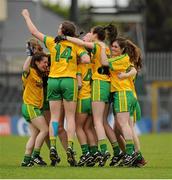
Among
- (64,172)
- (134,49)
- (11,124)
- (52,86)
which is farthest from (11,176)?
(11,124)

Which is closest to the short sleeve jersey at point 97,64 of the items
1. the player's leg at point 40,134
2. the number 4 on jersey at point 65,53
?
the number 4 on jersey at point 65,53

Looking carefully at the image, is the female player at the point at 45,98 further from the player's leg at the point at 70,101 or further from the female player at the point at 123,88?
the female player at the point at 123,88

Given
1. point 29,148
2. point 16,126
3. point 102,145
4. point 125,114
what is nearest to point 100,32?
point 125,114

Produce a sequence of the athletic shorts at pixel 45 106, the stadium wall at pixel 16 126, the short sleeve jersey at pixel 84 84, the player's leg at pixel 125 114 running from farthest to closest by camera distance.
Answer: the stadium wall at pixel 16 126 < the athletic shorts at pixel 45 106 < the short sleeve jersey at pixel 84 84 < the player's leg at pixel 125 114

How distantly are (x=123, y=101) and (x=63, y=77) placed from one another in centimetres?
111

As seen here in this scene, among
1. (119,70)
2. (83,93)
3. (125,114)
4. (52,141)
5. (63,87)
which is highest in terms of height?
(119,70)

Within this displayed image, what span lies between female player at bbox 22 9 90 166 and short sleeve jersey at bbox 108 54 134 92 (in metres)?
0.58

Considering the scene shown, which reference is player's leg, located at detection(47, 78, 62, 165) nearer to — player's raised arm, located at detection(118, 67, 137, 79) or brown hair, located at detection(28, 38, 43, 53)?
brown hair, located at detection(28, 38, 43, 53)

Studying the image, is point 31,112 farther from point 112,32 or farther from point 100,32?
point 112,32

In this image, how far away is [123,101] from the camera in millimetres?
16281

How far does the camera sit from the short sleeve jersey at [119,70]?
16297 mm

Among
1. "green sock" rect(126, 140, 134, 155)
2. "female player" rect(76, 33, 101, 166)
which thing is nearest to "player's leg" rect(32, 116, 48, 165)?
"female player" rect(76, 33, 101, 166)

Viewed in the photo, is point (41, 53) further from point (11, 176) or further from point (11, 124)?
point (11, 124)

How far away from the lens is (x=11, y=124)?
36875mm
